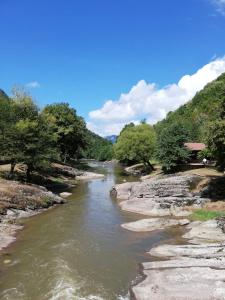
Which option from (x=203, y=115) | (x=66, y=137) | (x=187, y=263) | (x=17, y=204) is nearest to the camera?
(x=187, y=263)

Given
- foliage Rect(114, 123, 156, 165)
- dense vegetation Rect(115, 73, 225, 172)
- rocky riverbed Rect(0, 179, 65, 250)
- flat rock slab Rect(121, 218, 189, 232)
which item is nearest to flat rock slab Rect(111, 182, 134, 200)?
rocky riverbed Rect(0, 179, 65, 250)

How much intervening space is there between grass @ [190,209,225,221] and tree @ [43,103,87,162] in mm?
66448

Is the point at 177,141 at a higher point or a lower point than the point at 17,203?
higher

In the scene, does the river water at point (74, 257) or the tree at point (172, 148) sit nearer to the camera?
the river water at point (74, 257)

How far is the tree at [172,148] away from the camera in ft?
238

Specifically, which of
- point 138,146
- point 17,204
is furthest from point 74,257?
point 138,146

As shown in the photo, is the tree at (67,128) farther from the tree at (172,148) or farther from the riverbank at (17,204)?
the riverbank at (17,204)

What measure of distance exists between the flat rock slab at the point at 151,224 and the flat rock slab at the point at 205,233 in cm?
237

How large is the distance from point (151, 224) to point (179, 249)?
1047 cm

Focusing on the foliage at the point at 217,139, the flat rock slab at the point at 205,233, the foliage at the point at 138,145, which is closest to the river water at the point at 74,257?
the flat rock slab at the point at 205,233

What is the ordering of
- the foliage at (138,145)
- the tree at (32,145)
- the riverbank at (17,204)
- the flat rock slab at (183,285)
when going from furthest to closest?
the foliage at (138,145) → the tree at (32,145) → the riverbank at (17,204) → the flat rock slab at (183,285)

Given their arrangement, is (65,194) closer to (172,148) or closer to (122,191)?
(122,191)

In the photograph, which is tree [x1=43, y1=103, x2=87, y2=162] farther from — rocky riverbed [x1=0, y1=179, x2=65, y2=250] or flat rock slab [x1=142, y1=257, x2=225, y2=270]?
flat rock slab [x1=142, y1=257, x2=225, y2=270]

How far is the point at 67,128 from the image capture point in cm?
10800
